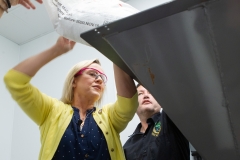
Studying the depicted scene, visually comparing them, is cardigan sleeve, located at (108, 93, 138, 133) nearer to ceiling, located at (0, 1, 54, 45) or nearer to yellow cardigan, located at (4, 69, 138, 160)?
yellow cardigan, located at (4, 69, 138, 160)

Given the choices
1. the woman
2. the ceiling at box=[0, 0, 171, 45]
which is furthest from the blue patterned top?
the ceiling at box=[0, 0, 171, 45]

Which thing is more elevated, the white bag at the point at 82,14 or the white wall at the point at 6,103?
the white wall at the point at 6,103

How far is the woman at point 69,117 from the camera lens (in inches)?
31.3

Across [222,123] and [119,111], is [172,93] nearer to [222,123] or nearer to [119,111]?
[222,123]

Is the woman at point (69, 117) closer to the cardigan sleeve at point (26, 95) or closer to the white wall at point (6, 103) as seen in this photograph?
the cardigan sleeve at point (26, 95)

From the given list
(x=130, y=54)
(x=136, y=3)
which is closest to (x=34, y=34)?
(x=136, y=3)

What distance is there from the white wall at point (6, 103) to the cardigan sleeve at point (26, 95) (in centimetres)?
133

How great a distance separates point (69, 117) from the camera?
2.87 feet

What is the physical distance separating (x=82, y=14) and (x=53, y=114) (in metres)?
0.40

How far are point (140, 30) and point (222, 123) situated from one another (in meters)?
0.25

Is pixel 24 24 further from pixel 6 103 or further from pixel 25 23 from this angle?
pixel 6 103

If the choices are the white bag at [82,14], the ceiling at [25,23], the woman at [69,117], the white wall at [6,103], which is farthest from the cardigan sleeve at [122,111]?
the white wall at [6,103]

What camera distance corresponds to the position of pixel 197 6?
422mm

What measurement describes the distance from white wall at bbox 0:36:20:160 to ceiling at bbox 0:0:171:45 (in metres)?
→ 0.09
